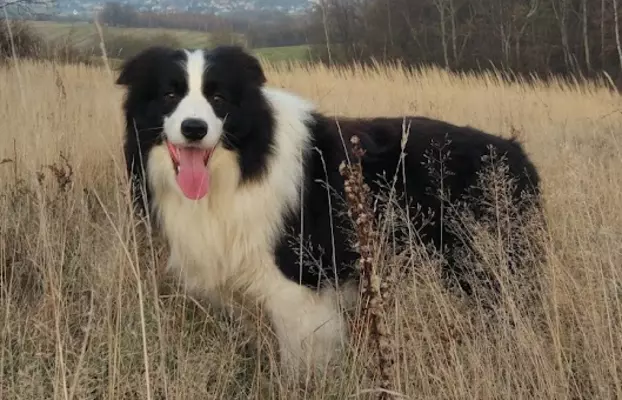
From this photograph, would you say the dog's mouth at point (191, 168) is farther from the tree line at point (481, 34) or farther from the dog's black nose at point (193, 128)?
the tree line at point (481, 34)

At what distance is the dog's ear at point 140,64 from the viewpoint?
2.91 m

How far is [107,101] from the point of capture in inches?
257

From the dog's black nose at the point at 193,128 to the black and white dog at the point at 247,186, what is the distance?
75 mm

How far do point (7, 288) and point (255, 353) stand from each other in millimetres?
1197

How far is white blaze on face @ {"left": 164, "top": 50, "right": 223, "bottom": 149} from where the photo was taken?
259 centimetres

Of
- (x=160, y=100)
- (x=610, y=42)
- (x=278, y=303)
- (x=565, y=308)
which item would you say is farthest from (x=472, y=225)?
(x=610, y=42)

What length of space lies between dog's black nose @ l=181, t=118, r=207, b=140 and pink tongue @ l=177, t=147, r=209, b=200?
0.12 metres

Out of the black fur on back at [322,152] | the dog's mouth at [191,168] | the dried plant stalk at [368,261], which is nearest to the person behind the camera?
the dried plant stalk at [368,261]

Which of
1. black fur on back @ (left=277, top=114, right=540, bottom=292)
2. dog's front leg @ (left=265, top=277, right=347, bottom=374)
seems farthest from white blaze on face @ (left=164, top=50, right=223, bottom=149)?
dog's front leg @ (left=265, top=277, right=347, bottom=374)

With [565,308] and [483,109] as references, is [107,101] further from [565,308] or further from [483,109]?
[565,308]

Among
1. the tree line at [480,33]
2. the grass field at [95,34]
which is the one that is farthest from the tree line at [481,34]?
the grass field at [95,34]

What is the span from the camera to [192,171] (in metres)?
2.72

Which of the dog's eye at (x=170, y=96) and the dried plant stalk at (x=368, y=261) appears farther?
the dog's eye at (x=170, y=96)

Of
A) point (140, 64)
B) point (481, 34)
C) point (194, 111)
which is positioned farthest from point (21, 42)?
point (481, 34)
